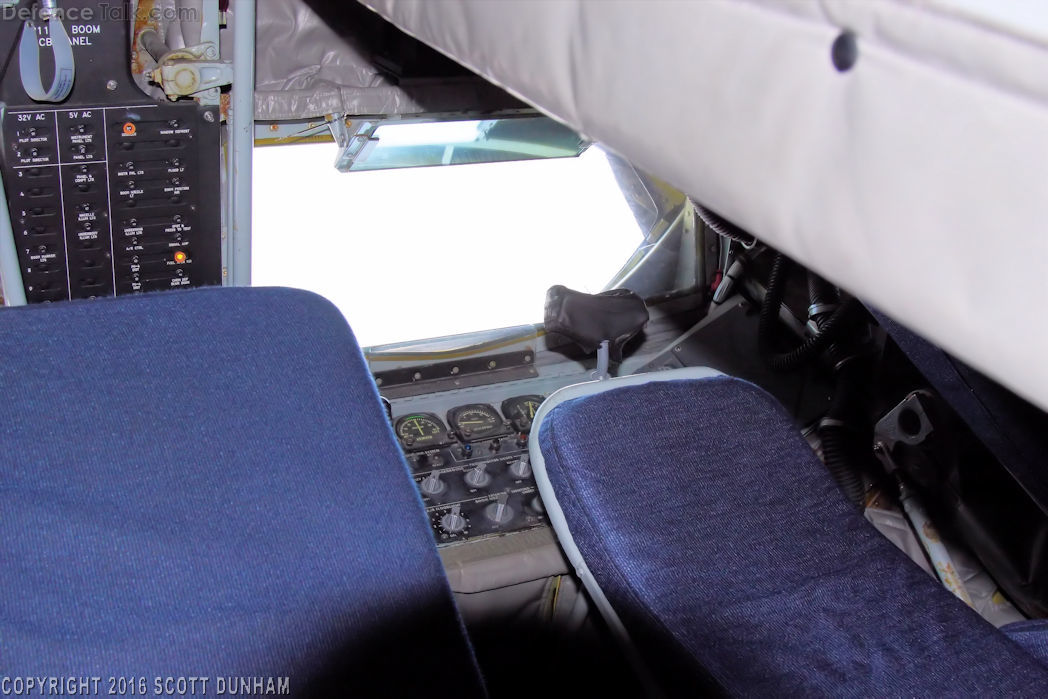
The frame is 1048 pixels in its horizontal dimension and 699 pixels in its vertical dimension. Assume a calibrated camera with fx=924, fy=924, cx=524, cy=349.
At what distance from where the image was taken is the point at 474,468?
2.37 m

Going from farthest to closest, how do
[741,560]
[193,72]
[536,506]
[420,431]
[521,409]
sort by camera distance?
[521,409], [420,431], [536,506], [193,72], [741,560]

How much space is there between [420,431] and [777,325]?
1098 mm

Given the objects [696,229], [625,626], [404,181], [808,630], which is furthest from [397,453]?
[696,229]

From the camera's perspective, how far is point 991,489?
2.21 meters

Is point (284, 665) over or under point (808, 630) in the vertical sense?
over

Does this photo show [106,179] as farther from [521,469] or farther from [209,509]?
[521,469]

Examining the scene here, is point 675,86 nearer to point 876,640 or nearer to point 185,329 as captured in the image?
point 185,329

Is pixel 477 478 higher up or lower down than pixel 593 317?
lower down

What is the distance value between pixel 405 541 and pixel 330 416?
0.61 ft

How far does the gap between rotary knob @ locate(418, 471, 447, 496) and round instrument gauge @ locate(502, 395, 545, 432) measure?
298 mm

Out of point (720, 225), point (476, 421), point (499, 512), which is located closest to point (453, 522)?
point (499, 512)

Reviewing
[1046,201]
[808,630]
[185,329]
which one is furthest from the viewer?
[808,630]

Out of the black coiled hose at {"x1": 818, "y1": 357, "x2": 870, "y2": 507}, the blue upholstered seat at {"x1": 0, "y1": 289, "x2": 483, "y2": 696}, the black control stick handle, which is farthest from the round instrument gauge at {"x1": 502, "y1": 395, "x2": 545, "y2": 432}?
the blue upholstered seat at {"x1": 0, "y1": 289, "x2": 483, "y2": 696}

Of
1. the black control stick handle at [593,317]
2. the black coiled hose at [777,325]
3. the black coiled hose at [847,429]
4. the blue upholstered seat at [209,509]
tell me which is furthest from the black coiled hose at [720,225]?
the blue upholstered seat at [209,509]
